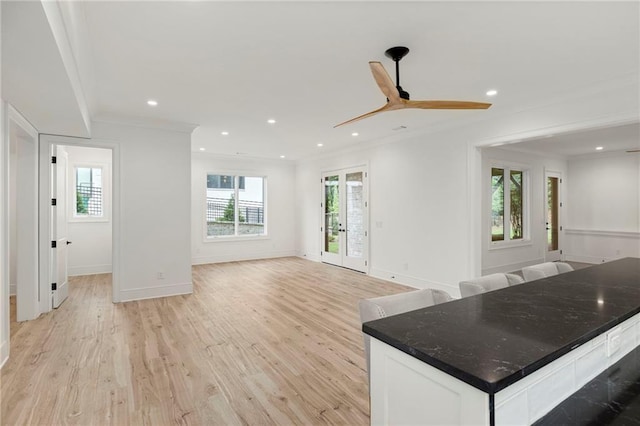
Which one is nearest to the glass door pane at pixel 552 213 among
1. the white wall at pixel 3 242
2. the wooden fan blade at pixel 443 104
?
the wooden fan blade at pixel 443 104

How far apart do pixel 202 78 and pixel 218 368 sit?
2789mm

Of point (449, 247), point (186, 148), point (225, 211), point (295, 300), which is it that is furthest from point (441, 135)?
point (225, 211)

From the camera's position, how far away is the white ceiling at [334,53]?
7.16 feet

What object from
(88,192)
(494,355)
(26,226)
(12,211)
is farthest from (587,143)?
(12,211)

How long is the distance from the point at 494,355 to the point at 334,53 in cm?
261

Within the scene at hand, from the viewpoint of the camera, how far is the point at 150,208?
487cm

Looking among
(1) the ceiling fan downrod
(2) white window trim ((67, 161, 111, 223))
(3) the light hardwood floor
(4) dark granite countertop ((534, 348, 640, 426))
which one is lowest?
(3) the light hardwood floor

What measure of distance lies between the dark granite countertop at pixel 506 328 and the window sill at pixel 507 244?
505 centimetres

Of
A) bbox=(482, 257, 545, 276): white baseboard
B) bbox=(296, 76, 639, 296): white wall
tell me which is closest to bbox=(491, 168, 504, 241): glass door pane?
bbox=(482, 257, 545, 276): white baseboard

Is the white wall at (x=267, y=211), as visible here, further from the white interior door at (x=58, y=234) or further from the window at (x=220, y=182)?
the white interior door at (x=58, y=234)

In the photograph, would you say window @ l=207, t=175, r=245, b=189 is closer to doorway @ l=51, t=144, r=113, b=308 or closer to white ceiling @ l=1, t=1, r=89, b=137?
doorway @ l=51, t=144, r=113, b=308

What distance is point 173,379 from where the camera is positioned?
2.55m

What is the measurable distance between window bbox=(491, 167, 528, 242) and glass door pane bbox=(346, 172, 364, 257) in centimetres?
266

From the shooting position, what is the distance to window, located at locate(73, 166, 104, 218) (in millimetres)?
6574
